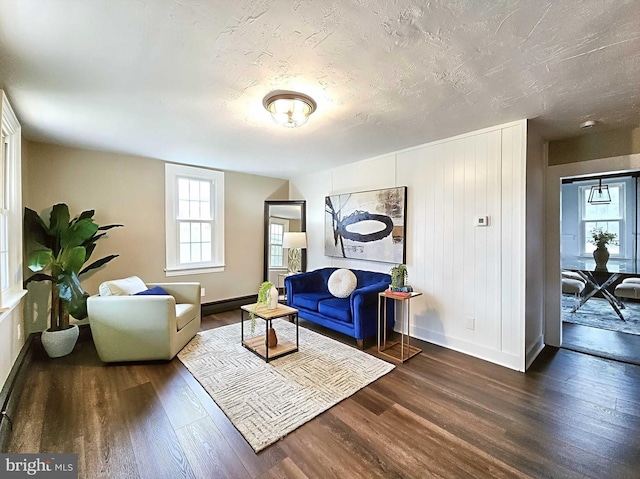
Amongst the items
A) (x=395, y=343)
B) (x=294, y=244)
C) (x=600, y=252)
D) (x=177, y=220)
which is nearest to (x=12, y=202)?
(x=177, y=220)

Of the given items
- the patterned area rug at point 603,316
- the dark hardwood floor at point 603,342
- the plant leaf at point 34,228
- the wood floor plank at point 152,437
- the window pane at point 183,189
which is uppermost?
the window pane at point 183,189

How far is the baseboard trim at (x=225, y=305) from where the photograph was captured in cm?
452

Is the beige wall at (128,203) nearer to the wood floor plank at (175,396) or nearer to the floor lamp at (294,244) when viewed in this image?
the floor lamp at (294,244)

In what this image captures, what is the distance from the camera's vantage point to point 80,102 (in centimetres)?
227

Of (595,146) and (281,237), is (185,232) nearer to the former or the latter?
(281,237)

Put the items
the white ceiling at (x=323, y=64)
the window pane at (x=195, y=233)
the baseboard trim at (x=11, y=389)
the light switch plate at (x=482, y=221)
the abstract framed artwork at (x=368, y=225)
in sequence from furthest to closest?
1. the window pane at (x=195, y=233)
2. the abstract framed artwork at (x=368, y=225)
3. the light switch plate at (x=482, y=221)
4. the baseboard trim at (x=11, y=389)
5. the white ceiling at (x=323, y=64)

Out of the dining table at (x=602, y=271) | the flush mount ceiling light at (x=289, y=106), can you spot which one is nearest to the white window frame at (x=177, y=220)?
the flush mount ceiling light at (x=289, y=106)

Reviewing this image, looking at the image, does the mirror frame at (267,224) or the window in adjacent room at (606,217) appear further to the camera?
the mirror frame at (267,224)

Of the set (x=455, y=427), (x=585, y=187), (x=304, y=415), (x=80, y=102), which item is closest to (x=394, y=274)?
(x=455, y=427)

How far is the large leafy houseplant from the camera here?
9.29 ft

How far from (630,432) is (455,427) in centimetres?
115

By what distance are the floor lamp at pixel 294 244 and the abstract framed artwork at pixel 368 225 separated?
45 cm

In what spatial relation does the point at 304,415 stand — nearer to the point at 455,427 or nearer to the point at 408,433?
the point at 408,433

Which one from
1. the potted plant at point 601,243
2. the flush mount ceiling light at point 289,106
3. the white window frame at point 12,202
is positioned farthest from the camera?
the potted plant at point 601,243
